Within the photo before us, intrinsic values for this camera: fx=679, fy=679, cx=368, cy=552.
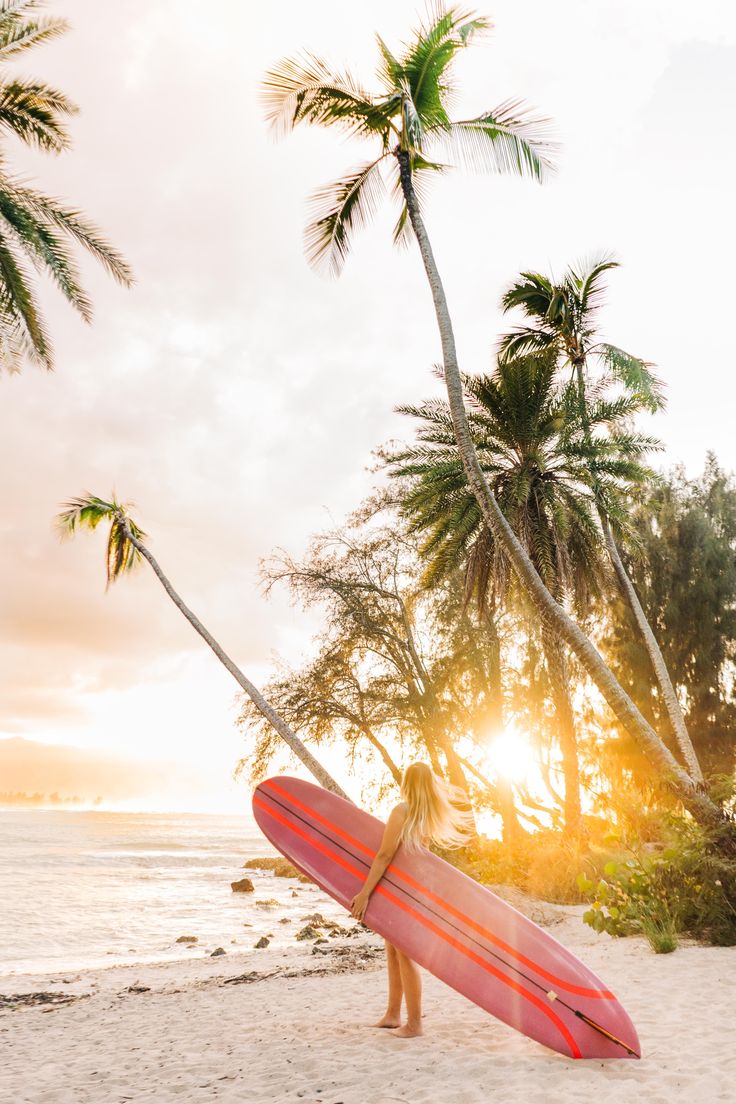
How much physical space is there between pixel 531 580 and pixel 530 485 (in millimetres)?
5913

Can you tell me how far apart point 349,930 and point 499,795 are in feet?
20.1

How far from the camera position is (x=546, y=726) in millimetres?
18656

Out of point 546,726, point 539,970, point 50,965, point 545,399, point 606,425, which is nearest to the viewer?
point 539,970

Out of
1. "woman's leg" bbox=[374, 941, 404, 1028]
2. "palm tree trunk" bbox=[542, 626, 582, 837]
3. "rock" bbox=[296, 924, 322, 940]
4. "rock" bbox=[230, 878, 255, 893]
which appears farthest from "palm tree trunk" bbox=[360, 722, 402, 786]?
"woman's leg" bbox=[374, 941, 404, 1028]

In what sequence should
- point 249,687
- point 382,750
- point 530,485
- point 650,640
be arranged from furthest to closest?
1. point 382,750
2. point 530,485
3. point 650,640
4. point 249,687

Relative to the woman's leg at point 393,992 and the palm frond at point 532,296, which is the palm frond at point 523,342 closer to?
the palm frond at point 532,296

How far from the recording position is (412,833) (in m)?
4.95

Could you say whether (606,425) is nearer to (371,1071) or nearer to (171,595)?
(171,595)

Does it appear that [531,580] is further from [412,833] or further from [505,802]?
[505,802]

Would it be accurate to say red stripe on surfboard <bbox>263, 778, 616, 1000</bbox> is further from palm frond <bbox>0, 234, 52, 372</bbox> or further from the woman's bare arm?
palm frond <bbox>0, 234, 52, 372</bbox>

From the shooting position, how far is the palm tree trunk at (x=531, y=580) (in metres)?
9.16

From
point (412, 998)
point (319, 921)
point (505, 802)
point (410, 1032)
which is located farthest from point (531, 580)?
point (505, 802)

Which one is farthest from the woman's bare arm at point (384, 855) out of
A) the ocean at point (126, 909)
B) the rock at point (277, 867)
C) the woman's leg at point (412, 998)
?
the rock at point (277, 867)

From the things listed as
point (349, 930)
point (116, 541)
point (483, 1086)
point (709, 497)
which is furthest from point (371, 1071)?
point (709, 497)
